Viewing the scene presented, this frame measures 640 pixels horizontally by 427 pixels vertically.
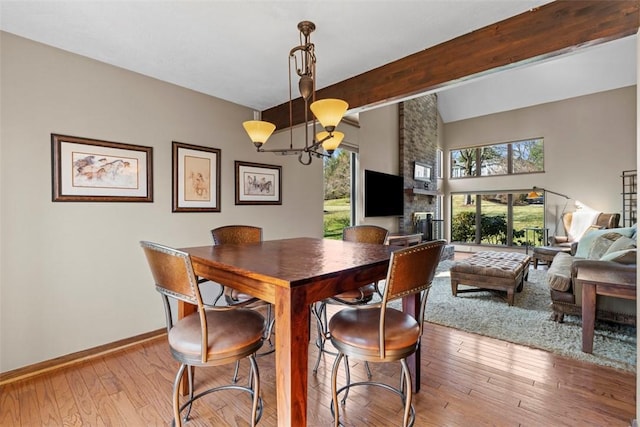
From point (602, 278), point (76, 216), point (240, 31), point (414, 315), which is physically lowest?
point (414, 315)

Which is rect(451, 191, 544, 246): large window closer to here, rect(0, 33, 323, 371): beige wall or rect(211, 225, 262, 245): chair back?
rect(211, 225, 262, 245): chair back

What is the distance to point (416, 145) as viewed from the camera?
23.4 feet

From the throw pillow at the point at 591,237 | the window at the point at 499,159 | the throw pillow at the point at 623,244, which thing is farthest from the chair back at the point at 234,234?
the window at the point at 499,159

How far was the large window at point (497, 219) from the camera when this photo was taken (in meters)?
7.43

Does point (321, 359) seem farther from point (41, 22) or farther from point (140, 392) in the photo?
point (41, 22)

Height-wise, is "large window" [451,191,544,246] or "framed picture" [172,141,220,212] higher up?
"framed picture" [172,141,220,212]

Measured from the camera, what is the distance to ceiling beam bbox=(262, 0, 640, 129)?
1.58 metres

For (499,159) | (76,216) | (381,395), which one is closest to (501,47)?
(381,395)

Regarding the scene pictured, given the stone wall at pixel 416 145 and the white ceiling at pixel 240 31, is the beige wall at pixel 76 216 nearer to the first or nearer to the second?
the white ceiling at pixel 240 31

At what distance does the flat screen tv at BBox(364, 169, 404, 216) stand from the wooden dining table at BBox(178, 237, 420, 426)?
387 centimetres

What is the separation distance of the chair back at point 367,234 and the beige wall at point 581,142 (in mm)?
6502

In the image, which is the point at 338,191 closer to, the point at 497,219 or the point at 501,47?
the point at 501,47

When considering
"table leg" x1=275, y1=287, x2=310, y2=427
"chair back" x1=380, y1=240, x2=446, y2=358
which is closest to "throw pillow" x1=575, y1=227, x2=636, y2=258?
"chair back" x1=380, y1=240, x2=446, y2=358

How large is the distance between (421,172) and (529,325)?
480cm
